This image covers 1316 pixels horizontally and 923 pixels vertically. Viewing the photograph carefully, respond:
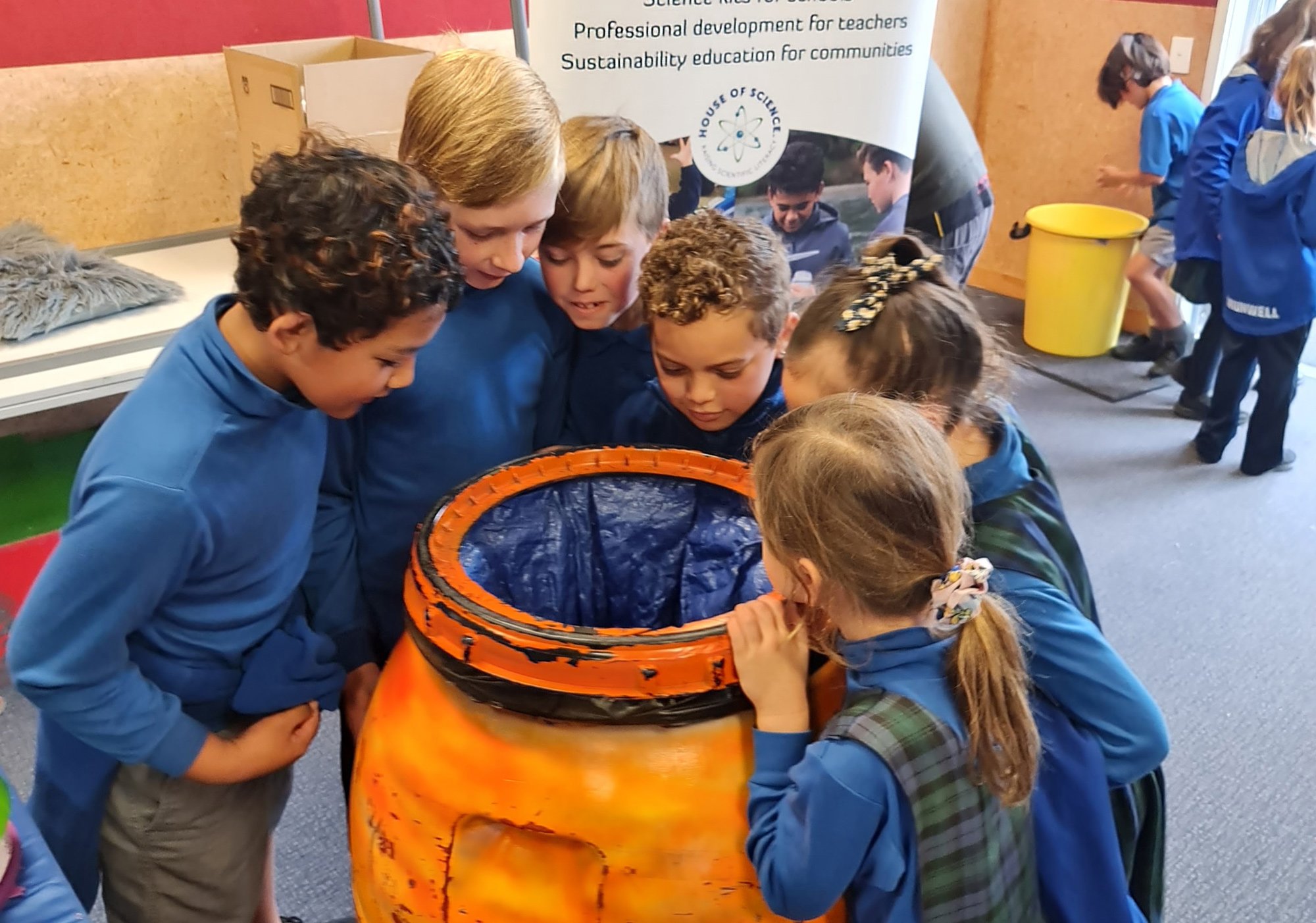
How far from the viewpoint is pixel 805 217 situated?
2.08 metres

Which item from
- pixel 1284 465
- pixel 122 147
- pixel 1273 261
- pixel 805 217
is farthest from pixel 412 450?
pixel 1284 465

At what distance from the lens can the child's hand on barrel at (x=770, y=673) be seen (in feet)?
2.71

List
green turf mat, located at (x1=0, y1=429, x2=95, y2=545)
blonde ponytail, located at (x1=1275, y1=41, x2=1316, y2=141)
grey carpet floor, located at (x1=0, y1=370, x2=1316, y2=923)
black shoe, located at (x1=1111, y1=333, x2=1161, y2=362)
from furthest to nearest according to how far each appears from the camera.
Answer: black shoe, located at (x1=1111, y1=333, x2=1161, y2=362)
blonde ponytail, located at (x1=1275, y1=41, x2=1316, y2=141)
green turf mat, located at (x1=0, y1=429, x2=95, y2=545)
grey carpet floor, located at (x1=0, y1=370, x2=1316, y2=923)

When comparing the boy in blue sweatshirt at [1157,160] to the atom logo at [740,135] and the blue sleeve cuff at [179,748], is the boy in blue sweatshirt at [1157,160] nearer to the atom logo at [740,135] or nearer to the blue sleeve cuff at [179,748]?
the atom logo at [740,135]

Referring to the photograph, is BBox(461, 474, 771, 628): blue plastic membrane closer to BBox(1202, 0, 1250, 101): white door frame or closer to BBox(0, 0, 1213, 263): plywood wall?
BBox(0, 0, 1213, 263): plywood wall

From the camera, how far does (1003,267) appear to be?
4.19 m

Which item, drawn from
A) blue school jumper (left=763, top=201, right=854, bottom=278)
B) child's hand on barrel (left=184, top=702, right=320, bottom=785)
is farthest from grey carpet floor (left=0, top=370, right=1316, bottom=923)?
blue school jumper (left=763, top=201, right=854, bottom=278)

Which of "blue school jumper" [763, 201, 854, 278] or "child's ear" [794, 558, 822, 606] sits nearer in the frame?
"child's ear" [794, 558, 822, 606]

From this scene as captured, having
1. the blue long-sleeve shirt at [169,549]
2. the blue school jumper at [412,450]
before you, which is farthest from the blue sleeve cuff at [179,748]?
the blue school jumper at [412,450]

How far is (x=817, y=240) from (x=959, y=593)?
1382 millimetres

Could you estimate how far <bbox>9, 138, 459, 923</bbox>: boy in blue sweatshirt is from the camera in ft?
2.86

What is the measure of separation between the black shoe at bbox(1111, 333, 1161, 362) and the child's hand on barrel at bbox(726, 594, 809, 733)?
312 centimetres

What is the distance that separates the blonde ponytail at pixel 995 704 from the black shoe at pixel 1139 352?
3.02 metres

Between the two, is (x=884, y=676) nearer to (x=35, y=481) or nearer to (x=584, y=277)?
(x=584, y=277)
